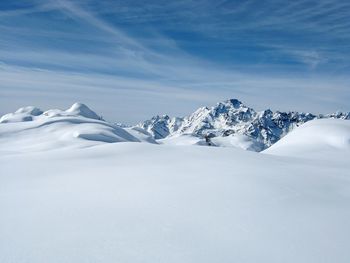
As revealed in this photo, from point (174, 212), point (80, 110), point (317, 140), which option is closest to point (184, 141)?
point (80, 110)

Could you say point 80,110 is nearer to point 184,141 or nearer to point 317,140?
point 184,141

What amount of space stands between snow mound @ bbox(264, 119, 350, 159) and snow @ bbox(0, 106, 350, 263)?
10.5 metres

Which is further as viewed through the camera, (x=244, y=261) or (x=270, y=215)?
(x=270, y=215)

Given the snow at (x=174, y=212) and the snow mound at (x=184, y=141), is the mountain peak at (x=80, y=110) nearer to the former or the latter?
the snow mound at (x=184, y=141)

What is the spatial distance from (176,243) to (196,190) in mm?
3379

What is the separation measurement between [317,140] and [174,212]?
2313 centimetres

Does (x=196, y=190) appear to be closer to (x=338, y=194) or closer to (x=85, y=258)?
(x=338, y=194)

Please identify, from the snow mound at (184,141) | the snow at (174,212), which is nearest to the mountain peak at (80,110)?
the snow mound at (184,141)

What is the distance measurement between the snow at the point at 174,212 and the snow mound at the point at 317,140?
1045 cm

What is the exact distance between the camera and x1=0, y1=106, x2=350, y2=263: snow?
579 cm

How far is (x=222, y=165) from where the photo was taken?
Result: 13.3 metres

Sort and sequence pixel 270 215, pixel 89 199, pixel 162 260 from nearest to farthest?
pixel 162 260, pixel 270 215, pixel 89 199

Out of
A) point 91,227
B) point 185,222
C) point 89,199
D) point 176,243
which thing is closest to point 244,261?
point 176,243

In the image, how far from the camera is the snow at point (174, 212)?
19.0 feet
